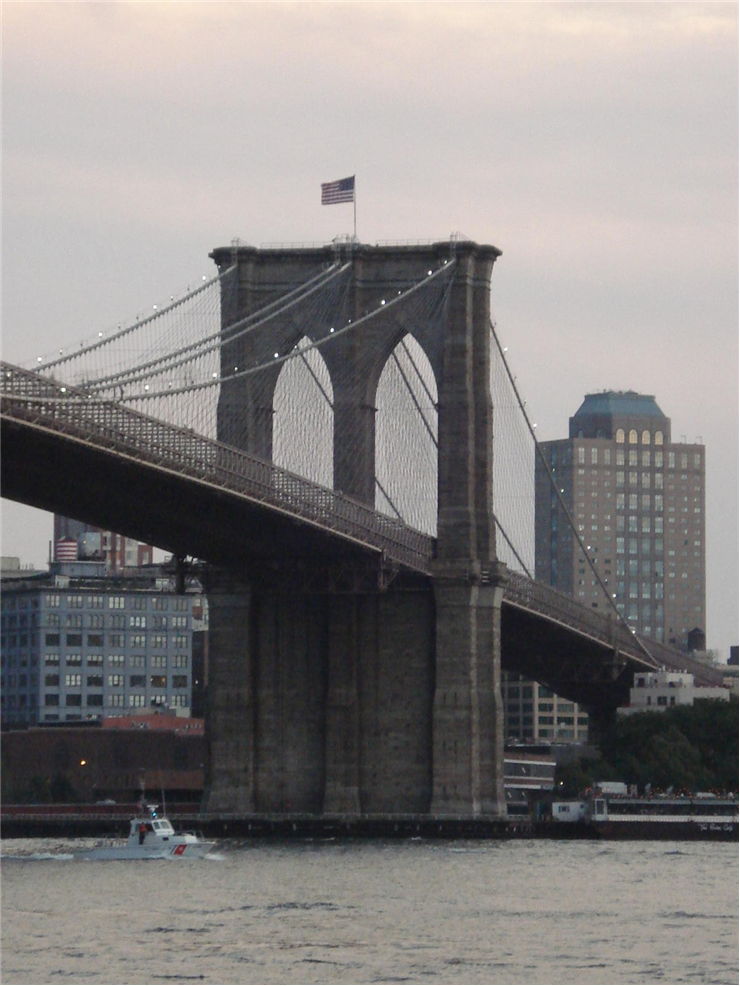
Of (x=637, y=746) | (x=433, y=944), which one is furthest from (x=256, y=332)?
(x=433, y=944)

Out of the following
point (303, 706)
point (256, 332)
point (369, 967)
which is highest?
point (256, 332)

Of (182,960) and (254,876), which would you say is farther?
(254,876)

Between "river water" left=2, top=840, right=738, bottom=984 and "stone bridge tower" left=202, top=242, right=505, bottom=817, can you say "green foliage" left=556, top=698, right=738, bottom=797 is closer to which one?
"stone bridge tower" left=202, top=242, right=505, bottom=817

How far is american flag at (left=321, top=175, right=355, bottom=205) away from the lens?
103m

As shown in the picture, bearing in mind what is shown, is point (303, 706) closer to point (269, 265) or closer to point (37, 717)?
point (269, 265)

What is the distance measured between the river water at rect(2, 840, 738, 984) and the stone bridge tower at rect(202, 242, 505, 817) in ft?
41.0

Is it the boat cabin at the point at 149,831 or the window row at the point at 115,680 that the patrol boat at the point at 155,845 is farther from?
the window row at the point at 115,680

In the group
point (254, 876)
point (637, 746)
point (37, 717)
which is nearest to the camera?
point (254, 876)

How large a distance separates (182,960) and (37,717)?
349 ft

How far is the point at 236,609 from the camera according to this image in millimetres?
107750

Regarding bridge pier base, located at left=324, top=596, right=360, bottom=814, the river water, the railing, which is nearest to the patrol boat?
the river water

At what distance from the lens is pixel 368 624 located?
353ft

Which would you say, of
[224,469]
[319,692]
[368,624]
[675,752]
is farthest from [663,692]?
[224,469]

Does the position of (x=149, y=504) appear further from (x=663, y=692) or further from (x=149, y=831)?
(x=663, y=692)
